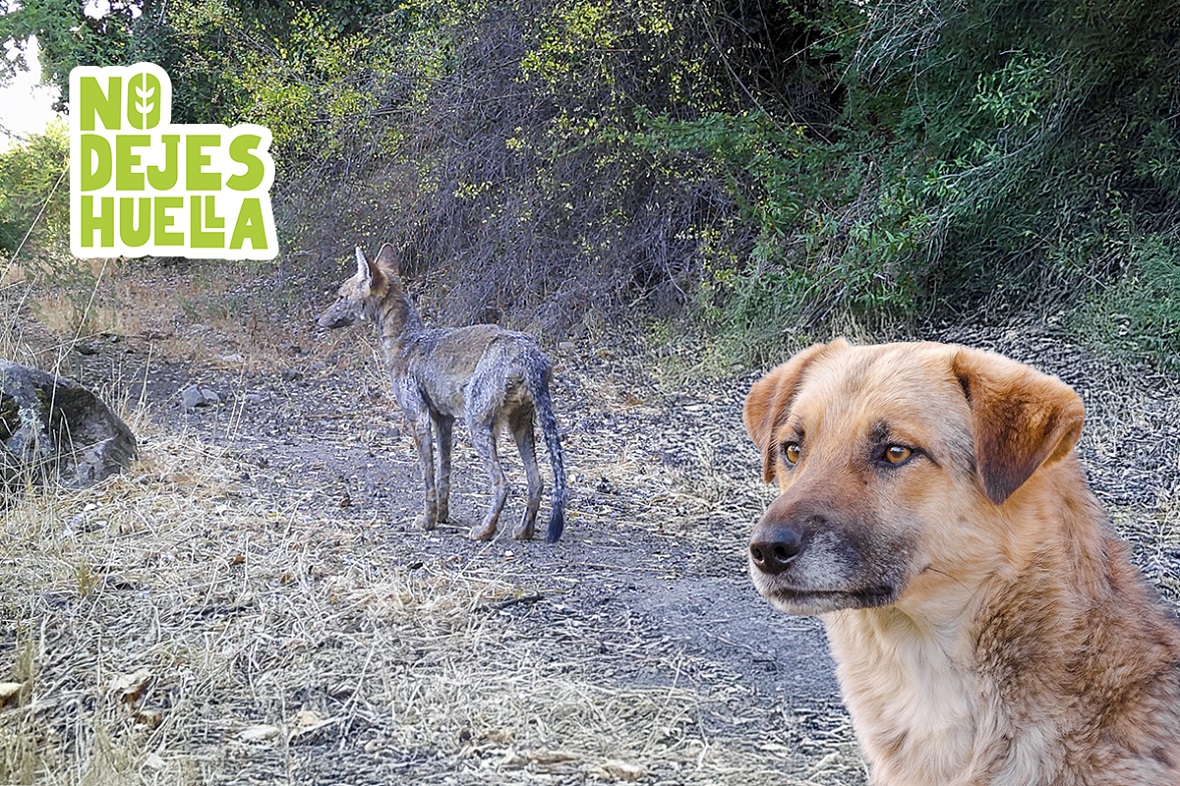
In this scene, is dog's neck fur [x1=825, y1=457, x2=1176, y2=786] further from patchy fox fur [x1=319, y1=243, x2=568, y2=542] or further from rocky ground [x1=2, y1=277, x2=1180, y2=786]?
patchy fox fur [x1=319, y1=243, x2=568, y2=542]

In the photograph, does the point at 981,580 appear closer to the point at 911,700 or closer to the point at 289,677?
the point at 911,700

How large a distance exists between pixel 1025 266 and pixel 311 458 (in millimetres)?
5439

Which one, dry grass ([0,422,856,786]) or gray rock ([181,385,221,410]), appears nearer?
dry grass ([0,422,856,786])

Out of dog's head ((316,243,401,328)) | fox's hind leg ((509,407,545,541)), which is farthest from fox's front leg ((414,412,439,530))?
dog's head ((316,243,401,328))

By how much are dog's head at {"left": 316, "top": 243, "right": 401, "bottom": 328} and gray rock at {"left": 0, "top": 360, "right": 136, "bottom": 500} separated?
4.82 feet

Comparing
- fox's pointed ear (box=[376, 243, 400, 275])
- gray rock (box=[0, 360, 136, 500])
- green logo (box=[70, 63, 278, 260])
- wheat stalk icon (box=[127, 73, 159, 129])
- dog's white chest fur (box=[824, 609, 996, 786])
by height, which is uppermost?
wheat stalk icon (box=[127, 73, 159, 129])

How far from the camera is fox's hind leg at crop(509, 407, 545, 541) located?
18.4 ft

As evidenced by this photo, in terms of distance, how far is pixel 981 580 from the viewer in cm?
232

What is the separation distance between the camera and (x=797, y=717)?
11.9 feet

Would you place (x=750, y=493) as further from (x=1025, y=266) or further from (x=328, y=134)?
(x=328, y=134)

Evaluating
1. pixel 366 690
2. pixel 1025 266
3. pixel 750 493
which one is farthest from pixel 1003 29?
pixel 366 690

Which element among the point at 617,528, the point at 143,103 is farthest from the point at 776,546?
the point at 143,103

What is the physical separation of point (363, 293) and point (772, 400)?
13.9ft

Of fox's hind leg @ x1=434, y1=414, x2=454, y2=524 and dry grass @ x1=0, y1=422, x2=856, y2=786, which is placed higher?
fox's hind leg @ x1=434, y1=414, x2=454, y2=524
